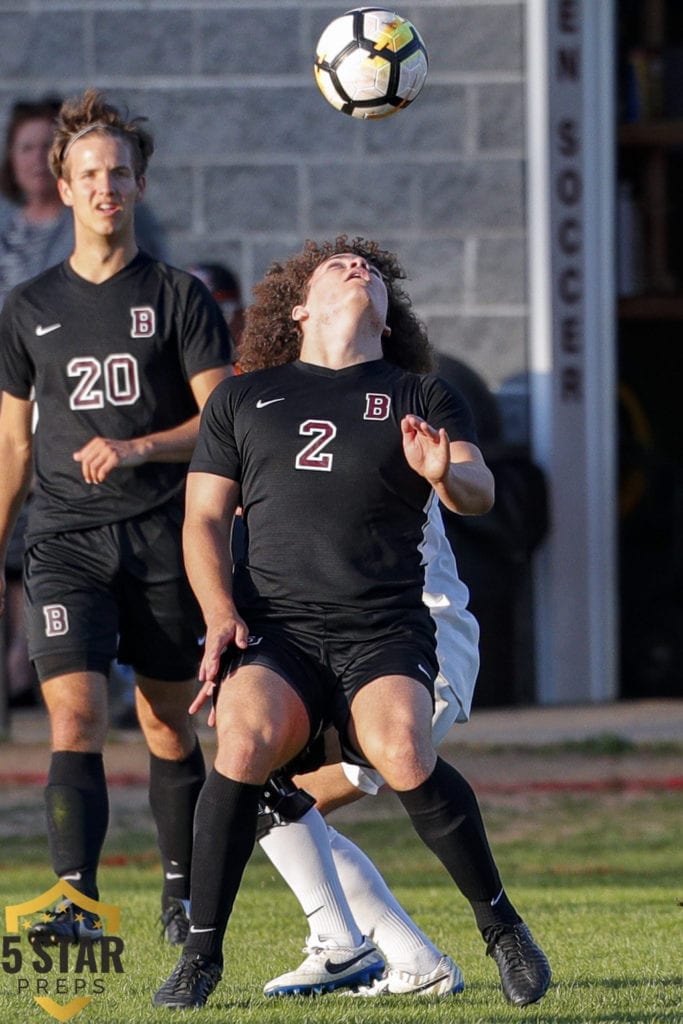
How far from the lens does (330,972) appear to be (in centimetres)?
441

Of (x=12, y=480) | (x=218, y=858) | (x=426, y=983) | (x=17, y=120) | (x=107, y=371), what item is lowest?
(x=426, y=983)

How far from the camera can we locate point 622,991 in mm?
4297

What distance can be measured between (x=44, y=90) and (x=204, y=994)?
26.5ft

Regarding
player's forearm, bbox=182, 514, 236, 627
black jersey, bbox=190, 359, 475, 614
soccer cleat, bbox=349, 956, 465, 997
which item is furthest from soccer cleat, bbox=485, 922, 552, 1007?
player's forearm, bbox=182, 514, 236, 627

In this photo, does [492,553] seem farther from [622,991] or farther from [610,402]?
[622,991]

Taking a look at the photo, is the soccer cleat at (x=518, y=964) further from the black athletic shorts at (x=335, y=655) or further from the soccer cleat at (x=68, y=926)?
the soccer cleat at (x=68, y=926)

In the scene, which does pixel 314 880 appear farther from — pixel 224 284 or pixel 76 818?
pixel 224 284

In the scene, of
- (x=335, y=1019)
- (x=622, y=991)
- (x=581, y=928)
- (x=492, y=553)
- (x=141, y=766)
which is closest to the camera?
(x=335, y=1019)

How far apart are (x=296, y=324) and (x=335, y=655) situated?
1016mm

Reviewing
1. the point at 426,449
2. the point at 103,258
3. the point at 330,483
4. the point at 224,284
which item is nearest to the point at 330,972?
the point at 330,483

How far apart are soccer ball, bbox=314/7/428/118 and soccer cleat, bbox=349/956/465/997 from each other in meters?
2.91

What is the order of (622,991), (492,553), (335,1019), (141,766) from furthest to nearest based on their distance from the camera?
(492,553) → (141,766) → (622,991) → (335,1019)

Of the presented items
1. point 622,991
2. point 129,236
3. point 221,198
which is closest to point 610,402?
point 221,198

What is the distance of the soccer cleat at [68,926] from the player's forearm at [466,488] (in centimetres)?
162
